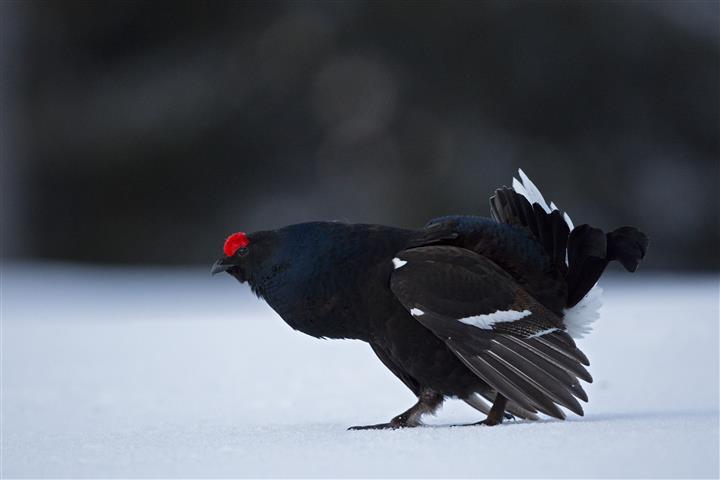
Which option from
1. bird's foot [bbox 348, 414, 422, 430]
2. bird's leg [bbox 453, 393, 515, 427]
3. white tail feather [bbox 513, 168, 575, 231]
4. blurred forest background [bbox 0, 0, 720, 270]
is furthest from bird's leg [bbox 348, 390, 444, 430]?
blurred forest background [bbox 0, 0, 720, 270]

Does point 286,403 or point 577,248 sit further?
point 286,403

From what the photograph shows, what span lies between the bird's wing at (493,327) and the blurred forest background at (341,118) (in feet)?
29.7

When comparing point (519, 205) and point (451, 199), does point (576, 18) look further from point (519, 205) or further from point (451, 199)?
point (519, 205)

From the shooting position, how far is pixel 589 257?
341cm

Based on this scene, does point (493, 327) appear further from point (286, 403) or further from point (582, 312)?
point (286, 403)

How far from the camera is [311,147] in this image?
13102mm

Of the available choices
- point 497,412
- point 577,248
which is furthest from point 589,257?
point 497,412

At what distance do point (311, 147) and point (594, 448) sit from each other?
1089cm

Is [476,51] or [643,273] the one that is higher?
[476,51]

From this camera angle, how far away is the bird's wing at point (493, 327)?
117 inches

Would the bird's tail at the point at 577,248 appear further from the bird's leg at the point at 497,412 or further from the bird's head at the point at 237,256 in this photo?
the bird's head at the point at 237,256

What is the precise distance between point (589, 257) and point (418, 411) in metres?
0.73

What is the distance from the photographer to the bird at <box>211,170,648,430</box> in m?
3.05

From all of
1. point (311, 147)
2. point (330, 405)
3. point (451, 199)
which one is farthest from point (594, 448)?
point (311, 147)
